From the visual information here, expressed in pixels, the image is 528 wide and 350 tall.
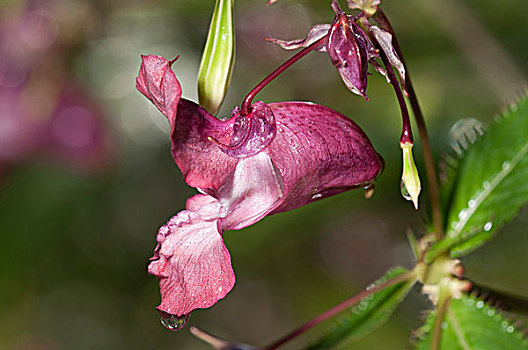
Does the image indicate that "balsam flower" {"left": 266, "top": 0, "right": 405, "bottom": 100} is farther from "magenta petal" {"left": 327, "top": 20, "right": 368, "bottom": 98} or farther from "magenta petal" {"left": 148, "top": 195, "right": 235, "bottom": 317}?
"magenta petal" {"left": 148, "top": 195, "right": 235, "bottom": 317}

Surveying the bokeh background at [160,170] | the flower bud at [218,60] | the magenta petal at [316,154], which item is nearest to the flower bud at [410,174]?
the magenta petal at [316,154]

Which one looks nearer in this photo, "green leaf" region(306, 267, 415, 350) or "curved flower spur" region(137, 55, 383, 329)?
"curved flower spur" region(137, 55, 383, 329)

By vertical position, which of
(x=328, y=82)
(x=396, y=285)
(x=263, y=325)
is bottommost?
(x=263, y=325)

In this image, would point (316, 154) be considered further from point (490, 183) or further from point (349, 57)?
point (490, 183)

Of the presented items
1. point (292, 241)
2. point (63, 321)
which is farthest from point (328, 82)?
point (63, 321)

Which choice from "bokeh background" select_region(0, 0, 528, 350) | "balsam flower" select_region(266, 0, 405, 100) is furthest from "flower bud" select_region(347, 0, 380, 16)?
"bokeh background" select_region(0, 0, 528, 350)

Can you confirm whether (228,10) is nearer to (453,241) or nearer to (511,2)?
(453,241)
